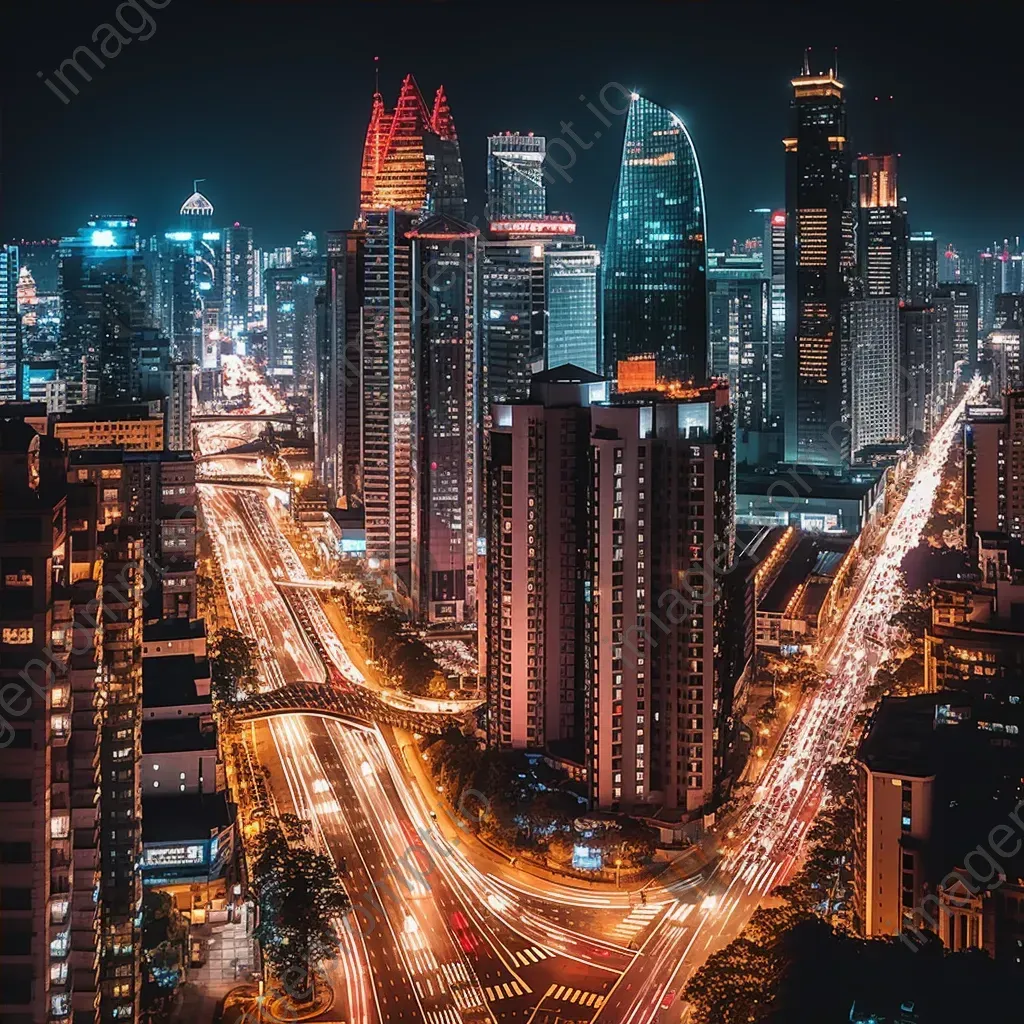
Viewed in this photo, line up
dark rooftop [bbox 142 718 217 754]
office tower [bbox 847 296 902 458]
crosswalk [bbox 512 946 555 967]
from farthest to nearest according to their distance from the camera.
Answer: office tower [bbox 847 296 902 458]
dark rooftop [bbox 142 718 217 754]
crosswalk [bbox 512 946 555 967]

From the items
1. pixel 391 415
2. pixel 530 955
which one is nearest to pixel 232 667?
pixel 391 415

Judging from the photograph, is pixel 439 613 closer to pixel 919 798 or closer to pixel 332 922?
pixel 332 922

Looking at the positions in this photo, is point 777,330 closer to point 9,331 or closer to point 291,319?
point 9,331

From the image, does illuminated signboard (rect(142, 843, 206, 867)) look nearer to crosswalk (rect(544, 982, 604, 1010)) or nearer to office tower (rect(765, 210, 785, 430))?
crosswalk (rect(544, 982, 604, 1010))

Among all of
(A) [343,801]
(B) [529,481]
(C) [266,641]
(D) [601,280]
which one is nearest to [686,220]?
(D) [601,280]

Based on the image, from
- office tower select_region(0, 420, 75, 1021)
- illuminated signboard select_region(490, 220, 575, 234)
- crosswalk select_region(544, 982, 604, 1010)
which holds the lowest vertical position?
crosswalk select_region(544, 982, 604, 1010)

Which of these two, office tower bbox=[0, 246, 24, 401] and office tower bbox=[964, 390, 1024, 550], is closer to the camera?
office tower bbox=[964, 390, 1024, 550]

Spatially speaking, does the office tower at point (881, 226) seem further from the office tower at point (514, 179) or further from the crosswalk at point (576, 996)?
the crosswalk at point (576, 996)

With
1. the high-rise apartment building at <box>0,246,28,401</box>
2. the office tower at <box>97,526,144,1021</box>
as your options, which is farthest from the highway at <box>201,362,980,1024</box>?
the high-rise apartment building at <box>0,246,28,401</box>
